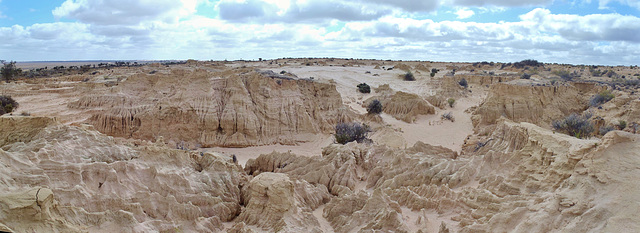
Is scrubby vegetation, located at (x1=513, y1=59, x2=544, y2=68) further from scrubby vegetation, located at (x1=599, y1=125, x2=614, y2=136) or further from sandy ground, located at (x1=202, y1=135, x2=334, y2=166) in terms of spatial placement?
sandy ground, located at (x1=202, y1=135, x2=334, y2=166)

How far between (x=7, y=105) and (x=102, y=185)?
56.2 ft

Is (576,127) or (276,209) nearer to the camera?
(276,209)

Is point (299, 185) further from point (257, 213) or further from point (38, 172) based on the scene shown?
point (38, 172)

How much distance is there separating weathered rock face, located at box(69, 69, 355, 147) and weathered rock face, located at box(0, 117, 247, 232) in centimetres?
843

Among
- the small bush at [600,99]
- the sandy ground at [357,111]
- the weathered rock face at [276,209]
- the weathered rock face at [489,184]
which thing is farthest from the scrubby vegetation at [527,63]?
the weathered rock face at [276,209]

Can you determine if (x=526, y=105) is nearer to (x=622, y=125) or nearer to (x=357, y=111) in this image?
(x=622, y=125)

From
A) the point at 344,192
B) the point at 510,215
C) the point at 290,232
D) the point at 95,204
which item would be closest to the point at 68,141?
the point at 95,204

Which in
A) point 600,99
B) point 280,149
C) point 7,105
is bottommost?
point 280,149

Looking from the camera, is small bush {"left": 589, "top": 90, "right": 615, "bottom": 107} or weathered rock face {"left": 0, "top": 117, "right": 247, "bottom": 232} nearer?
weathered rock face {"left": 0, "top": 117, "right": 247, "bottom": 232}

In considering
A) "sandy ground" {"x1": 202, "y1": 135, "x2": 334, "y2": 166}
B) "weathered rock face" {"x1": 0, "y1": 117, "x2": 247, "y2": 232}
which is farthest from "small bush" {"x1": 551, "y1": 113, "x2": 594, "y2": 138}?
"weathered rock face" {"x1": 0, "y1": 117, "x2": 247, "y2": 232}

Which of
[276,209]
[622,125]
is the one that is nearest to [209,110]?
[276,209]

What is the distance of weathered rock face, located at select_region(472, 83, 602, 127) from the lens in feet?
70.7

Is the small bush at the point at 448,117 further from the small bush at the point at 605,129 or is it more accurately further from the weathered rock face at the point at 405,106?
the small bush at the point at 605,129

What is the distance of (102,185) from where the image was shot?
7188mm
